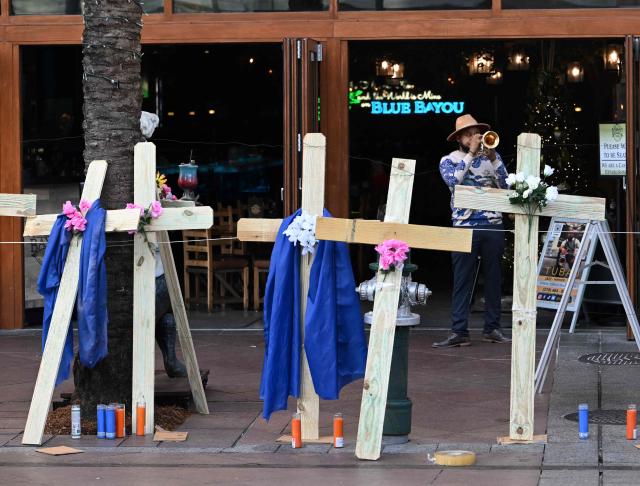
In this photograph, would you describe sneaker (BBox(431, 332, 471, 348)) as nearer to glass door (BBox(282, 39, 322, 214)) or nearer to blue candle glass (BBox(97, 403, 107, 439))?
glass door (BBox(282, 39, 322, 214))

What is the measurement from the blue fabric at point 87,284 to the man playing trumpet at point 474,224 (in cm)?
394

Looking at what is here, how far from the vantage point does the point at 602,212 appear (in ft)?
25.1

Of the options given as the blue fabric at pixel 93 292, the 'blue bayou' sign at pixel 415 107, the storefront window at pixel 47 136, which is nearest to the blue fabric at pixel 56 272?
the blue fabric at pixel 93 292

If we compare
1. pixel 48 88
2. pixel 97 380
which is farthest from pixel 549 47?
pixel 97 380

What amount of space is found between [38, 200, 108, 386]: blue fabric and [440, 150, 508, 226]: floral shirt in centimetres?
388

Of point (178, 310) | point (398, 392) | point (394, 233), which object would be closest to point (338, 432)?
point (398, 392)

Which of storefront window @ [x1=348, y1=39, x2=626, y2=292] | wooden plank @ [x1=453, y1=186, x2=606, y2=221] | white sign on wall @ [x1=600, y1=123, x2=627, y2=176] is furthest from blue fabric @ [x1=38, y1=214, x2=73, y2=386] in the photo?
white sign on wall @ [x1=600, y1=123, x2=627, y2=176]

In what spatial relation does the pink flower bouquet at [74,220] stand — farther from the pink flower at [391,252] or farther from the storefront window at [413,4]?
the storefront window at [413,4]

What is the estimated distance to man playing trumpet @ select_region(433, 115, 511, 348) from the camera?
10.9m

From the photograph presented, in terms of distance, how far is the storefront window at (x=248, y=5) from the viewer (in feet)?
40.0

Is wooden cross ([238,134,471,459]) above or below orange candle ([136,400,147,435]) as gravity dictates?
above

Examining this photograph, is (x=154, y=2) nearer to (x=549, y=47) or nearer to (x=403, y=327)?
(x=549, y=47)

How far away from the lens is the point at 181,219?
8031mm

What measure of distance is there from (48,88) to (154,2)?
5.00ft
